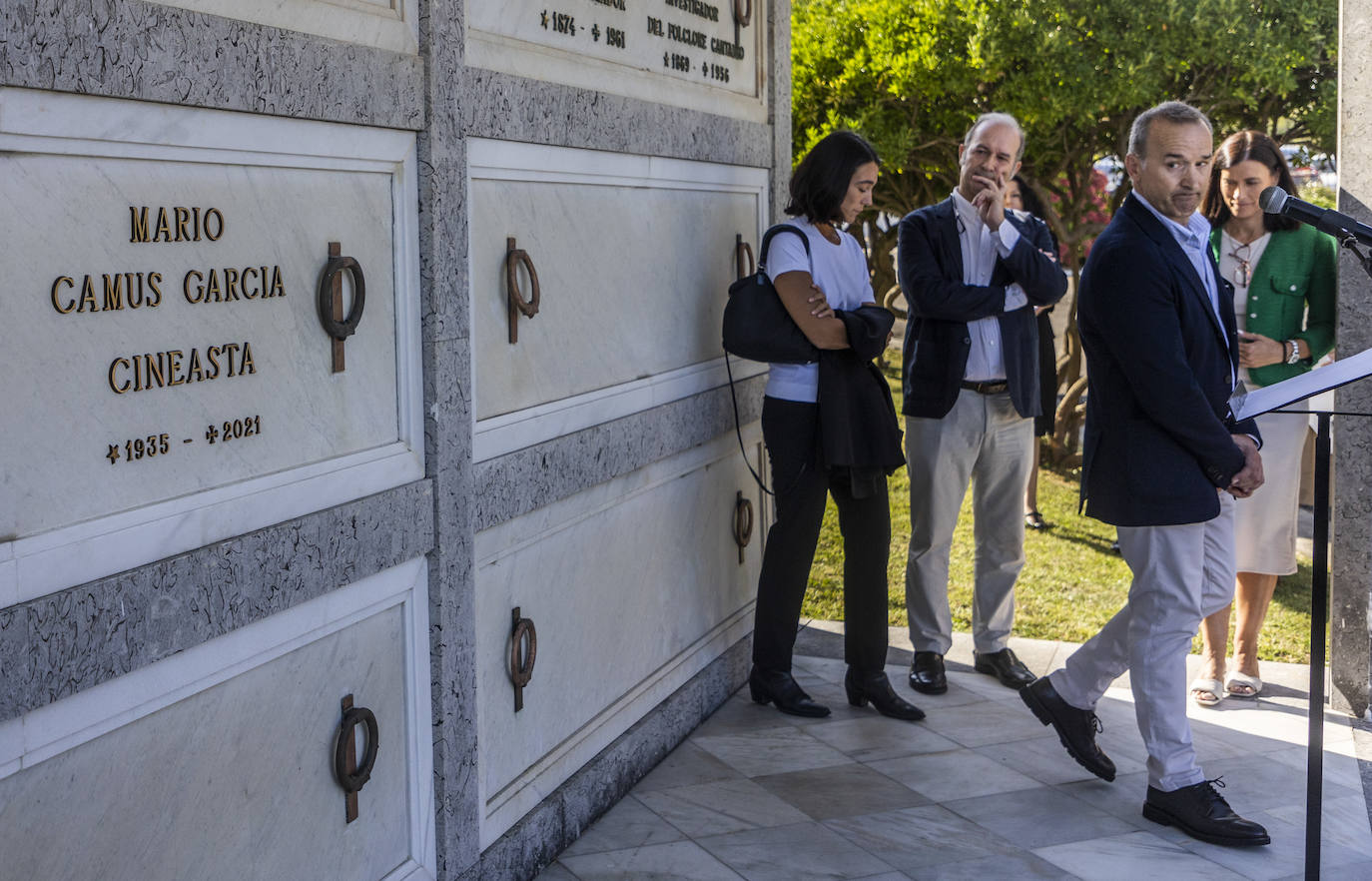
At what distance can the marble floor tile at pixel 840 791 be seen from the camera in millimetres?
4211

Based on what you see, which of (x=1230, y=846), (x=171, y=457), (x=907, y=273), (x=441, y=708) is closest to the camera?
(x=171, y=457)

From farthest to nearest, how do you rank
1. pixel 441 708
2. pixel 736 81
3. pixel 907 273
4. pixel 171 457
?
pixel 736 81 → pixel 907 273 → pixel 441 708 → pixel 171 457

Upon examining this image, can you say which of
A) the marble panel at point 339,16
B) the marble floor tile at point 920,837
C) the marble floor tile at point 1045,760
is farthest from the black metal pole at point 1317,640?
the marble panel at point 339,16

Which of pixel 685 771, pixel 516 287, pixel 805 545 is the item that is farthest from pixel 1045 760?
pixel 516 287

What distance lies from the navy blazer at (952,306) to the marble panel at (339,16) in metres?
2.30

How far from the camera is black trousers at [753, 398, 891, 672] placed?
189 inches

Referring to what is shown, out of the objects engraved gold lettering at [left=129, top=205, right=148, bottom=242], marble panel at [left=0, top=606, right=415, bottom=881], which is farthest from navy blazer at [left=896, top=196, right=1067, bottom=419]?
engraved gold lettering at [left=129, top=205, right=148, bottom=242]

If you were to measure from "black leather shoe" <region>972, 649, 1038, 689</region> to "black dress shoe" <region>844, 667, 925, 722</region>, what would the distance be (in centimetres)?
50

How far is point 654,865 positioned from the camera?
382 centimetres

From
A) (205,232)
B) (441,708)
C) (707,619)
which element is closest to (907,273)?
(707,619)

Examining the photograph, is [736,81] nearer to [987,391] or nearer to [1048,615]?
[987,391]

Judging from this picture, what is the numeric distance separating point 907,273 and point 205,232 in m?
2.93

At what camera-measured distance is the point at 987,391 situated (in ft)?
16.6

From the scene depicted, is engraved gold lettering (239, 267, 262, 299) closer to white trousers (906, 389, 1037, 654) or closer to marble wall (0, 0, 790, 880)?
marble wall (0, 0, 790, 880)
